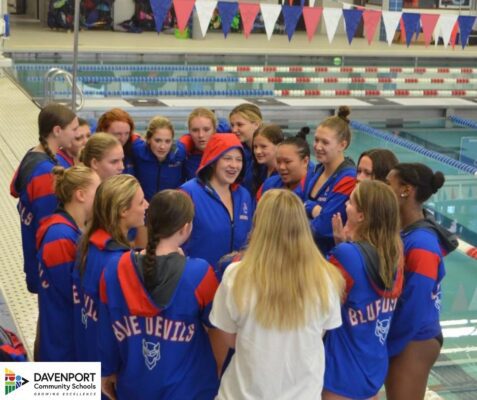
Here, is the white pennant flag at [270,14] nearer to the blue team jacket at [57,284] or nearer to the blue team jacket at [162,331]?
the blue team jacket at [57,284]

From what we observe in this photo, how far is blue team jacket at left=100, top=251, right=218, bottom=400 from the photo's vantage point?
2.60 m

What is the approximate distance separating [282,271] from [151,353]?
1.69ft

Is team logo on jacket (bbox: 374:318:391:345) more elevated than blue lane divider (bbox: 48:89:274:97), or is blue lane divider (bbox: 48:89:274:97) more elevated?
team logo on jacket (bbox: 374:318:391:345)

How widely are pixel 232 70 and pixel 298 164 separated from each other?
11.0 metres

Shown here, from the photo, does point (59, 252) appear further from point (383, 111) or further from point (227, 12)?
point (227, 12)

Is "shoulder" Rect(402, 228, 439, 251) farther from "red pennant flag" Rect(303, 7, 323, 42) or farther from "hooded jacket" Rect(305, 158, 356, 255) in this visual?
"red pennant flag" Rect(303, 7, 323, 42)

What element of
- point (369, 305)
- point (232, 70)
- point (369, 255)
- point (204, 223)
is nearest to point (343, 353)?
point (369, 305)

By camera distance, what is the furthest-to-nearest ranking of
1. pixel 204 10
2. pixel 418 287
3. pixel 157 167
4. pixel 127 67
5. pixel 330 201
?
pixel 127 67 < pixel 204 10 < pixel 157 167 < pixel 330 201 < pixel 418 287

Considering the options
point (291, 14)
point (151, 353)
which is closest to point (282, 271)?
point (151, 353)

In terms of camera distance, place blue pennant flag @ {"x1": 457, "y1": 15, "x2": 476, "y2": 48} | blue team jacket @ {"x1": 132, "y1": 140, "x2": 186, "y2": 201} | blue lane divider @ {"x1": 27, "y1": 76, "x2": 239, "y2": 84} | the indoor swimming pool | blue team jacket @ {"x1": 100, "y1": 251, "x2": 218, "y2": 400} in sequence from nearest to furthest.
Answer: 1. blue team jacket @ {"x1": 100, "y1": 251, "x2": 218, "y2": 400}
2. blue team jacket @ {"x1": 132, "y1": 140, "x2": 186, "y2": 201}
3. the indoor swimming pool
4. blue pennant flag @ {"x1": 457, "y1": 15, "x2": 476, "y2": 48}
5. blue lane divider @ {"x1": 27, "y1": 76, "x2": 239, "y2": 84}

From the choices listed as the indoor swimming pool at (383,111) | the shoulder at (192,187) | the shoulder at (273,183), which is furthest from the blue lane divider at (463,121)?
the shoulder at (192,187)

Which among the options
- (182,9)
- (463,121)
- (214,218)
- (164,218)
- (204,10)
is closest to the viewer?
(164,218)

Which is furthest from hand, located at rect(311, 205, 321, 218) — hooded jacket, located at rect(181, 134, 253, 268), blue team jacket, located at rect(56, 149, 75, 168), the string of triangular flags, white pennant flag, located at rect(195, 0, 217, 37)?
the string of triangular flags

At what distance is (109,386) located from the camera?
2.87 metres
